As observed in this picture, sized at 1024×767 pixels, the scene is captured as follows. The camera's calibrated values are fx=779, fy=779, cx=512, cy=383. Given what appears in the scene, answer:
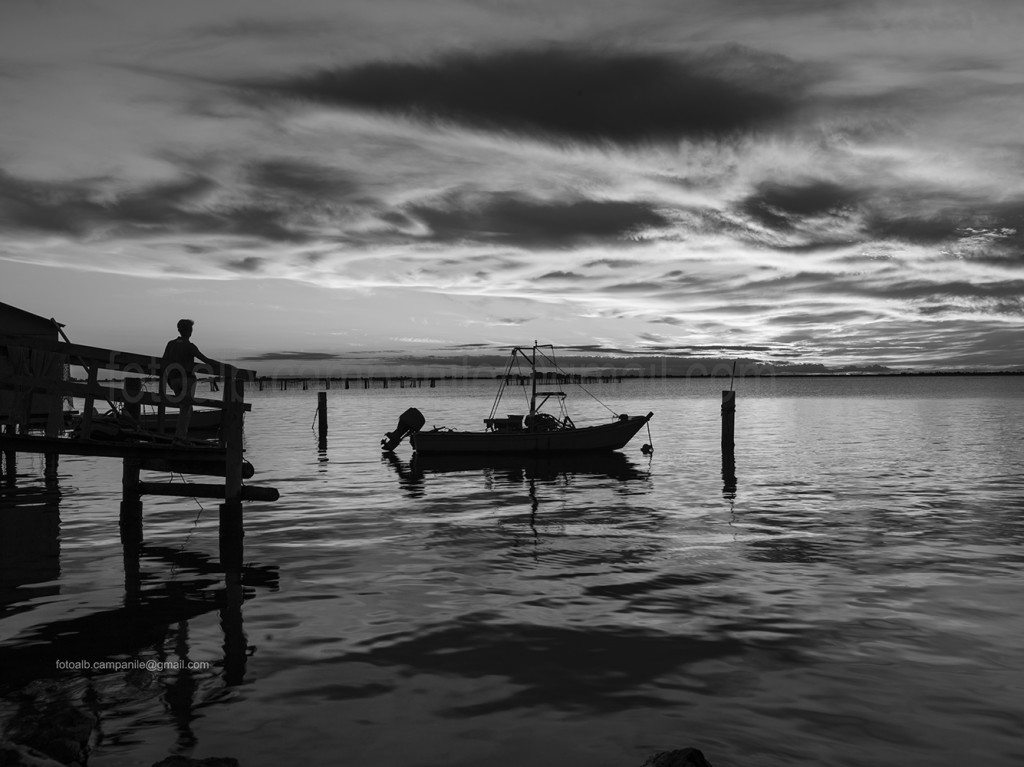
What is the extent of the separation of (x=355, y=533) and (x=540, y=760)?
12.1m

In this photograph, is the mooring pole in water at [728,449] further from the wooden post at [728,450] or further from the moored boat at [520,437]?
the moored boat at [520,437]

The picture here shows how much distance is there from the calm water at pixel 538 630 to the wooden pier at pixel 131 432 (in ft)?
4.10

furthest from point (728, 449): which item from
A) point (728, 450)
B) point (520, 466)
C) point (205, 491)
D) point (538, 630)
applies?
point (538, 630)

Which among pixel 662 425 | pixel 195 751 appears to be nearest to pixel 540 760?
pixel 195 751

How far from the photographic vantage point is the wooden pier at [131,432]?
13.7 meters

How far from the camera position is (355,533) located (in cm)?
1859

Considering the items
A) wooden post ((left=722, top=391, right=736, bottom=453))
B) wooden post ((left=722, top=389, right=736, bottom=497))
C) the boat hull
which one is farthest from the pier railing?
wooden post ((left=722, top=391, right=736, bottom=453))

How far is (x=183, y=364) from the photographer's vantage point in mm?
14992

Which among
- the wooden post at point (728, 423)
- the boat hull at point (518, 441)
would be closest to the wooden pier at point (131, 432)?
the boat hull at point (518, 441)

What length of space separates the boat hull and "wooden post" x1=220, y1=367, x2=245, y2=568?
70.8ft

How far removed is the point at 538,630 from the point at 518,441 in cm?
2599

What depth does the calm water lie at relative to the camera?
7.67m

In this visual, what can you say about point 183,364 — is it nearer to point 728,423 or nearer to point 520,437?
point 520,437

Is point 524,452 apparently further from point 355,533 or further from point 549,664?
point 549,664
